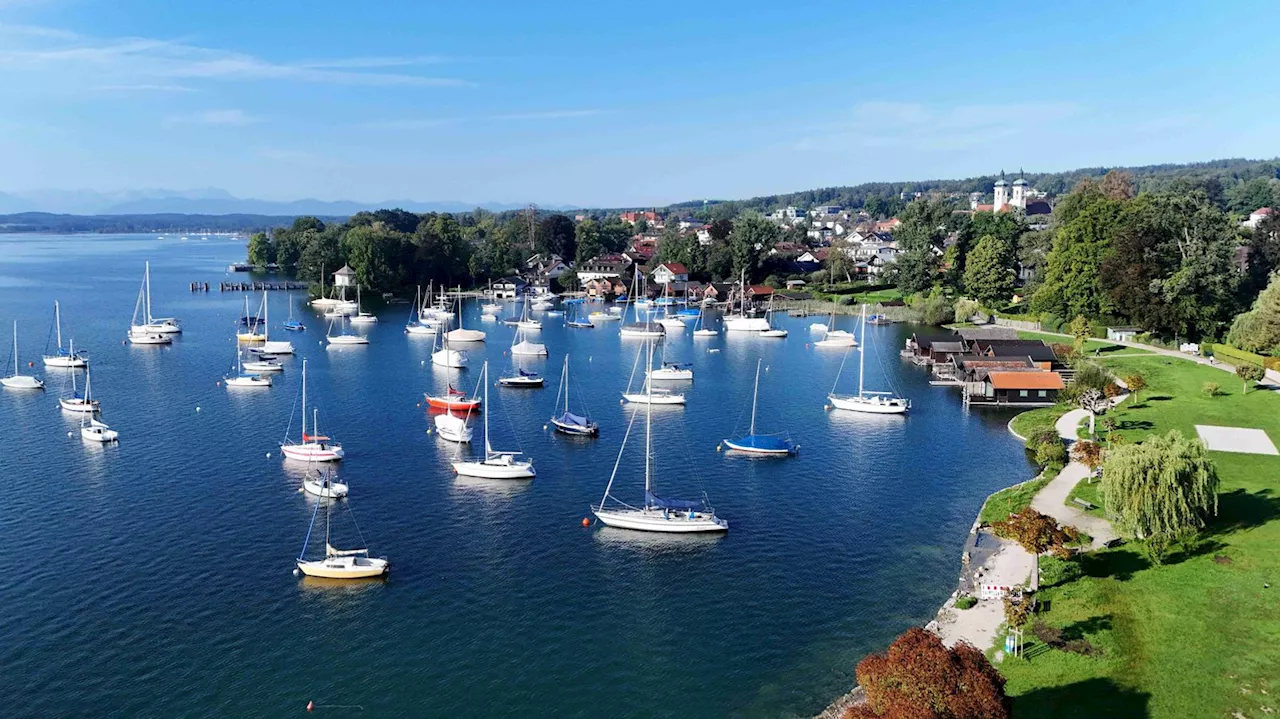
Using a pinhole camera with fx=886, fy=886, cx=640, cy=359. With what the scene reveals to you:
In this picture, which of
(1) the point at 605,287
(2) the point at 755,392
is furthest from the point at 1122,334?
(1) the point at 605,287

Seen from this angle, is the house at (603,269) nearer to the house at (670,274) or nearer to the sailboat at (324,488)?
the house at (670,274)

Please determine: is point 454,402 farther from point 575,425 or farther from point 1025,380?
point 1025,380

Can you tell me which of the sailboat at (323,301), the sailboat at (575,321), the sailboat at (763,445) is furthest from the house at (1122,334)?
the sailboat at (323,301)

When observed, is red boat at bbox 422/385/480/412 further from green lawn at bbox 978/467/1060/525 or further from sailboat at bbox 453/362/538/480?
green lawn at bbox 978/467/1060/525

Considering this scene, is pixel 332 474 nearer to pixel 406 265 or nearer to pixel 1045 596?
pixel 1045 596

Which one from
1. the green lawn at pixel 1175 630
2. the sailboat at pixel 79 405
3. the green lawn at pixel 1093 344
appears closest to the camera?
the green lawn at pixel 1175 630
